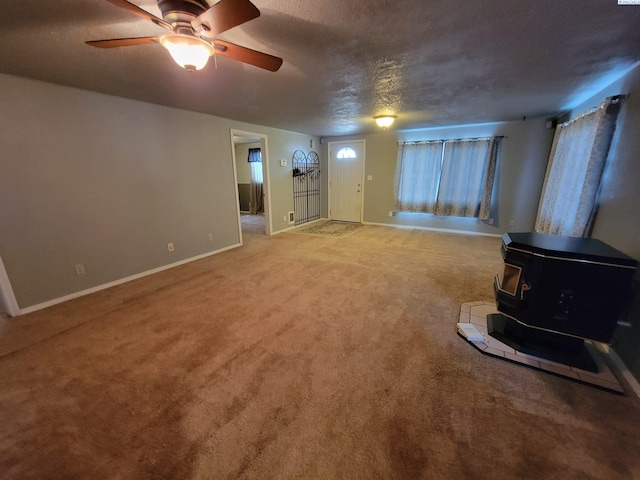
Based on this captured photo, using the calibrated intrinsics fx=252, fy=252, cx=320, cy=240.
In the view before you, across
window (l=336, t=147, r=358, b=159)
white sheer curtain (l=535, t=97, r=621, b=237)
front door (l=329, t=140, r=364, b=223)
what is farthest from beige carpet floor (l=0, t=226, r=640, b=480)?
window (l=336, t=147, r=358, b=159)

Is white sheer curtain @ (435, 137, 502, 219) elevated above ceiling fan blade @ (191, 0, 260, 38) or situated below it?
below

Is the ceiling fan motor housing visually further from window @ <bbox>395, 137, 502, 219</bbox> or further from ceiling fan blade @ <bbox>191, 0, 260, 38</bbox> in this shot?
window @ <bbox>395, 137, 502, 219</bbox>

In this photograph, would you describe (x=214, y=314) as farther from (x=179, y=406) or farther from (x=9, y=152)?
(x=9, y=152)

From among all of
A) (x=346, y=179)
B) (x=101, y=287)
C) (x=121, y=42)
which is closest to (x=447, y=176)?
(x=346, y=179)

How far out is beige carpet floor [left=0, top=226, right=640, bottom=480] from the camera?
122 centimetres

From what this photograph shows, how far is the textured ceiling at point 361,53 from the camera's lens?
4.67 feet

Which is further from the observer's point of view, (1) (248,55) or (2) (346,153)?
(2) (346,153)

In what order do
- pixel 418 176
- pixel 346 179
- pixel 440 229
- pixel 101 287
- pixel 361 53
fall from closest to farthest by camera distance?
pixel 361 53 < pixel 101 287 < pixel 418 176 < pixel 440 229 < pixel 346 179

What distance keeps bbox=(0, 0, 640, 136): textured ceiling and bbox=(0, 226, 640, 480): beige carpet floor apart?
7.30 feet

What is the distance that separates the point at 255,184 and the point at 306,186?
232 centimetres

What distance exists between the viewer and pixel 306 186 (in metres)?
6.59

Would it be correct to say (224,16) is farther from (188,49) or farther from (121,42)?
(121,42)

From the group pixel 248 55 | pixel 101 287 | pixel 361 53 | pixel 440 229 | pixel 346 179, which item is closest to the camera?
pixel 248 55

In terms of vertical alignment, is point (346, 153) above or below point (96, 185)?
above
